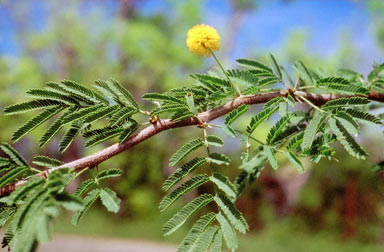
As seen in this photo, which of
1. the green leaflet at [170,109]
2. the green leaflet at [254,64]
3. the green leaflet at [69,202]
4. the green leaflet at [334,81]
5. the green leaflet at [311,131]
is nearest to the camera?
the green leaflet at [69,202]

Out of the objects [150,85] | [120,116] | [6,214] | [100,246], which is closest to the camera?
[6,214]

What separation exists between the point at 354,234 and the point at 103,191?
33.9 ft

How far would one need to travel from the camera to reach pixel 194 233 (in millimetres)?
1014

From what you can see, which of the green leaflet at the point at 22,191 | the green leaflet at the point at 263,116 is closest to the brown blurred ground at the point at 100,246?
the green leaflet at the point at 263,116

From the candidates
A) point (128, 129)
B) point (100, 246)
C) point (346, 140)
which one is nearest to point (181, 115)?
point (128, 129)

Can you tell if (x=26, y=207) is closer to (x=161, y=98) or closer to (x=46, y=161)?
(x=46, y=161)

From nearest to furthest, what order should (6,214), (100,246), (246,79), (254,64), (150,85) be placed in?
(6,214)
(246,79)
(254,64)
(100,246)
(150,85)

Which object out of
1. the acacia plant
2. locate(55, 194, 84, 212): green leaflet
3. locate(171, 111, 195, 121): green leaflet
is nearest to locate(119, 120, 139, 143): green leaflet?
the acacia plant

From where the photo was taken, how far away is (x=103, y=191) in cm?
101

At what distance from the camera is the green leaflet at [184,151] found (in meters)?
1.10

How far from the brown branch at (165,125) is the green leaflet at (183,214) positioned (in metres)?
0.21

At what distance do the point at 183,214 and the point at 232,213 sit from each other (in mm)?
127

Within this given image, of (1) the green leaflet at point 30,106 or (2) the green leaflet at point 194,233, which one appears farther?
(1) the green leaflet at point 30,106

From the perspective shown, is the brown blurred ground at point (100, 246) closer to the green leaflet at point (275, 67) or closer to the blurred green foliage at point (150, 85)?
the blurred green foliage at point (150, 85)
